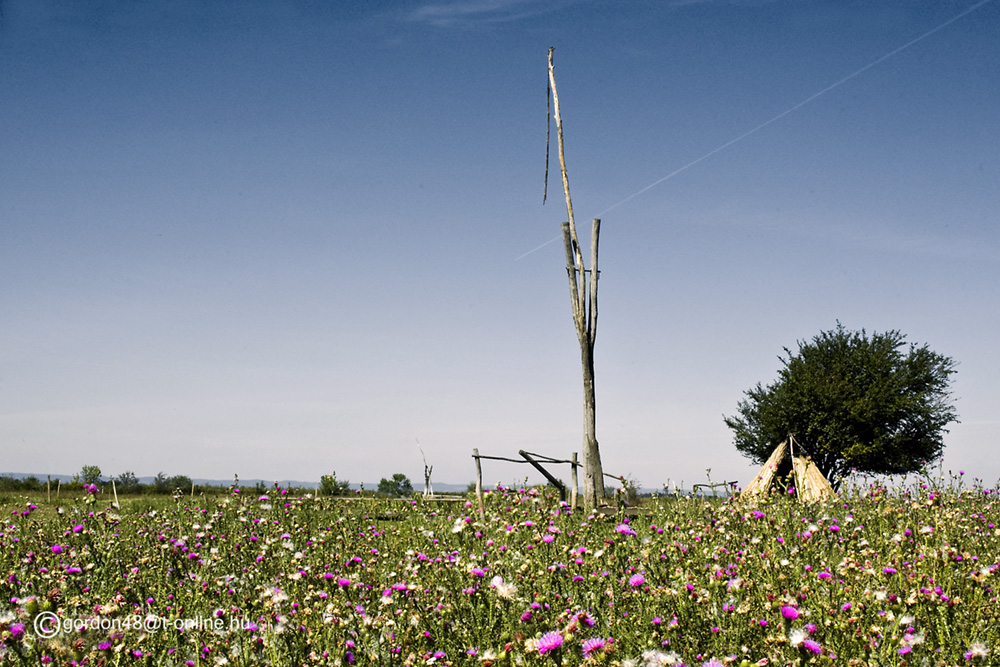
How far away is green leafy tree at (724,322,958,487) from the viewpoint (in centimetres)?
2591

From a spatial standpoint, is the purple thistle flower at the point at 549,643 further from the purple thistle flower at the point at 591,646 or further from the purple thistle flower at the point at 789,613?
the purple thistle flower at the point at 789,613

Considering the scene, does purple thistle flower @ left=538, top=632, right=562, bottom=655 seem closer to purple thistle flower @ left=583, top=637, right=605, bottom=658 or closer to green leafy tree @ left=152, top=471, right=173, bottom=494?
purple thistle flower @ left=583, top=637, right=605, bottom=658

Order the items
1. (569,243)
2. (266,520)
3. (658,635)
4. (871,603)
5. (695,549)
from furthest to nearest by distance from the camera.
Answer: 1. (569,243)
2. (266,520)
3. (695,549)
4. (871,603)
5. (658,635)

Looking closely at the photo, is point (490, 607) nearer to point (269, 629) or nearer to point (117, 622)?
point (269, 629)

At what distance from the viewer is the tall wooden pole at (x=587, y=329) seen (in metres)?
11.0

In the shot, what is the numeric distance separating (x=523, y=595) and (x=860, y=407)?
82.8ft

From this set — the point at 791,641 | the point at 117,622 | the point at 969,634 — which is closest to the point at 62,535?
the point at 117,622

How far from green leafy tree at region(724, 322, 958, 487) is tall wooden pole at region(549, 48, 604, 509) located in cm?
1751

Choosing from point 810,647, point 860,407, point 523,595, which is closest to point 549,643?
point 810,647

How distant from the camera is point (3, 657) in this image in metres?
2.95

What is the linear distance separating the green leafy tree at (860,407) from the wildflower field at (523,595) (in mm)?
20461

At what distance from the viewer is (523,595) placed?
4004 millimetres

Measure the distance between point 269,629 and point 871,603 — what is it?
2.99 metres

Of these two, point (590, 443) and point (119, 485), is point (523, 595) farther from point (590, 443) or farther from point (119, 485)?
point (119, 485)
